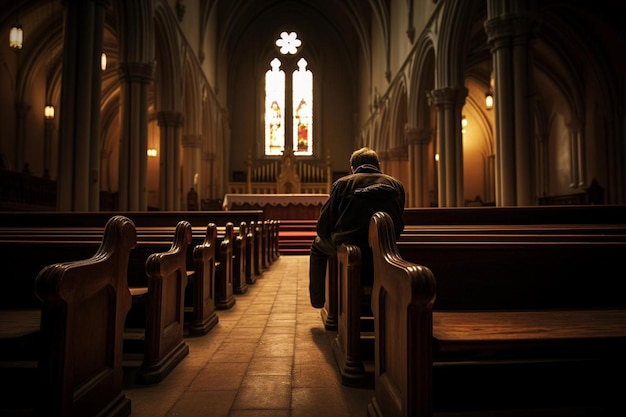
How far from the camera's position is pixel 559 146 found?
16.2m

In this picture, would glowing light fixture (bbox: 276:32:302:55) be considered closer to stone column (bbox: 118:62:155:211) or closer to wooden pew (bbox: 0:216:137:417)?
stone column (bbox: 118:62:155:211)

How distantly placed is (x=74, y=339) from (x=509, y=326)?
1.60 m

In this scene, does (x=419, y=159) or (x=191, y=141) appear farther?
(x=191, y=141)

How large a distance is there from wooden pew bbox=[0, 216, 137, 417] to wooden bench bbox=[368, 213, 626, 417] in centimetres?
111

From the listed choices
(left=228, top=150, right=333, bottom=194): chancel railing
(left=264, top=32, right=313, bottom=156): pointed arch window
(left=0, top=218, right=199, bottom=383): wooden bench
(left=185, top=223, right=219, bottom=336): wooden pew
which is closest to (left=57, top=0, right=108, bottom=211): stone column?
(left=185, top=223, right=219, bottom=336): wooden pew

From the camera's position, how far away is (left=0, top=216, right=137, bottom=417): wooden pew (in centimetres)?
145

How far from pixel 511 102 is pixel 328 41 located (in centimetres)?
1700

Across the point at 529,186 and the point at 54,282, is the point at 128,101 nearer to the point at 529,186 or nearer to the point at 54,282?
the point at 529,186

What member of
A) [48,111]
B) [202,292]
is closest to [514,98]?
[202,292]

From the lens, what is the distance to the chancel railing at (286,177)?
63.3 feet

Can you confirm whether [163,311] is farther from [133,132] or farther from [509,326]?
[133,132]

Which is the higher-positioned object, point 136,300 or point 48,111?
point 48,111

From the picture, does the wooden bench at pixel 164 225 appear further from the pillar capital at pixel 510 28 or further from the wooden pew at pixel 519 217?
the pillar capital at pixel 510 28

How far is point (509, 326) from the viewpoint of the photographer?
166cm
